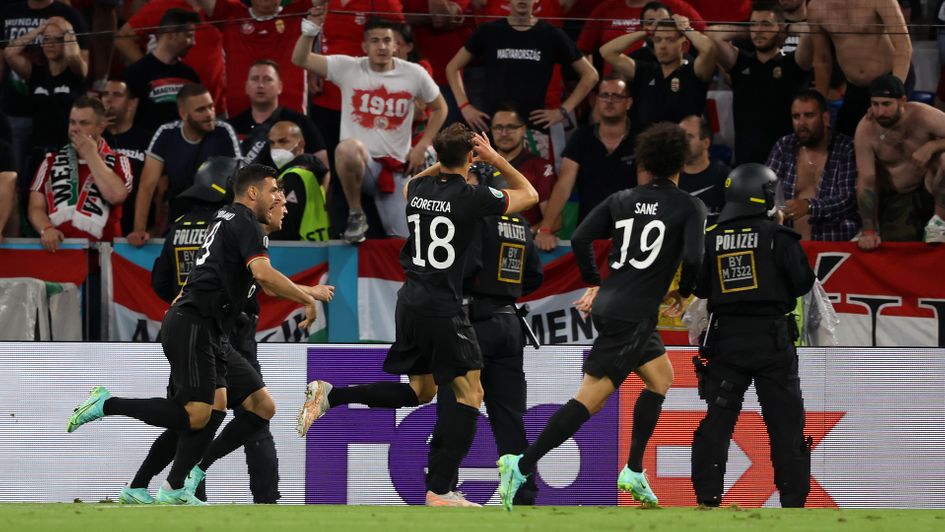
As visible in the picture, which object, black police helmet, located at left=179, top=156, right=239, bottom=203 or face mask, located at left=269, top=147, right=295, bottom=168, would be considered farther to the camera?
face mask, located at left=269, top=147, right=295, bottom=168

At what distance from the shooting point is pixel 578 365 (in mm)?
10344

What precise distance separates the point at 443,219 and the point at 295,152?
432cm

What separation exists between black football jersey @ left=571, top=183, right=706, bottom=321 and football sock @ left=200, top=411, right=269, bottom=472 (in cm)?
242

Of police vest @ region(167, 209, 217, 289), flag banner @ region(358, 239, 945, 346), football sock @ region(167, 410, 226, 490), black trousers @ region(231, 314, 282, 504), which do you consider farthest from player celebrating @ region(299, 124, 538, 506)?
flag banner @ region(358, 239, 945, 346)

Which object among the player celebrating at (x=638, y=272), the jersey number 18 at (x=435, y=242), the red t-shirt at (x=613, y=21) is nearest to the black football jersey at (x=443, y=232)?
the jersey number 18 at (x=435, y=242)

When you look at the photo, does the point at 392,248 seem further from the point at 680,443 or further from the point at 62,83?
the point at 62,83

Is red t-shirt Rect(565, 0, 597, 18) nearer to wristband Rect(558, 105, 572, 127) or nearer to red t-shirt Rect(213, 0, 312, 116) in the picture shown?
wristband Rect(558, 105, 572, 127)

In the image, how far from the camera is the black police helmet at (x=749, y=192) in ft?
29.5

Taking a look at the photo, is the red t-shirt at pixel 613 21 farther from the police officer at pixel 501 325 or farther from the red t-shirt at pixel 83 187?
the red t-shirt at pixel 83 187

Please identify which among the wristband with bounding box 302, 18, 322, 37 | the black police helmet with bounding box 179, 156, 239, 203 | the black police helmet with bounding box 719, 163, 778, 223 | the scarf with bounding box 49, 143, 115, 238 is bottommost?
the scarf with bounding box 49, 143, 115, 238

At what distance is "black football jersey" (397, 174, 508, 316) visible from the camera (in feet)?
27.5

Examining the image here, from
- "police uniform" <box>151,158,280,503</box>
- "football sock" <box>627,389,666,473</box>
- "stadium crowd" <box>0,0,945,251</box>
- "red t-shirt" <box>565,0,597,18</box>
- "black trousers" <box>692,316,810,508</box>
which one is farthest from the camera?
"red t-shirt" <box>565,0,597,18</box>

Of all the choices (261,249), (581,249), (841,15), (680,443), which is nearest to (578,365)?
(680,443)

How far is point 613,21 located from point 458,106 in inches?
64.1
